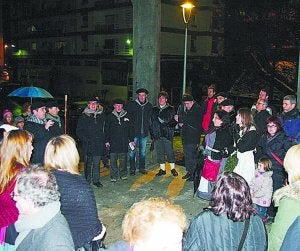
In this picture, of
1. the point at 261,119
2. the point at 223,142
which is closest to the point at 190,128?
the point at 261,119

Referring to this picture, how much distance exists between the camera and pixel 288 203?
3.00m

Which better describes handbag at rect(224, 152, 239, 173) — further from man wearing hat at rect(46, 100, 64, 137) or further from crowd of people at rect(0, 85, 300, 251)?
man wearing hat at rect(46, 100, 64, 137)

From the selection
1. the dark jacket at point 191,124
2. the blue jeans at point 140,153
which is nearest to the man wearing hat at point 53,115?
the blue jeans at point 140,153

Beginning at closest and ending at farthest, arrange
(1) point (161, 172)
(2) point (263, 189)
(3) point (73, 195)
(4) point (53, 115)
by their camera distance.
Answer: (3) point (73, 195) < (2) point (263, 189) < (4) point (53, 115) < (1) point (161, 172)

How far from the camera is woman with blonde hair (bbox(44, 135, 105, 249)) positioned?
11.7ft

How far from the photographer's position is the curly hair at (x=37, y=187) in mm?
2746

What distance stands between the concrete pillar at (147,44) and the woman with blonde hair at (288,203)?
269 inches

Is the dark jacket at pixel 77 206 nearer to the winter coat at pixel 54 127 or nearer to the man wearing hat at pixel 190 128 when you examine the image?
the winter coat at pixel 54 127

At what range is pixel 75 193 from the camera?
3.58m

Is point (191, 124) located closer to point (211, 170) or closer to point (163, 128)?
point (163, 128)

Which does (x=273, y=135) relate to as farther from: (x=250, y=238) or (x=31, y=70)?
(x=31, y=70)

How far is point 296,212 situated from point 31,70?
59.9 m

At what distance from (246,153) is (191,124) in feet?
7.75

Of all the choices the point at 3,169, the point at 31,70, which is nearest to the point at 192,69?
the point at 31,70
